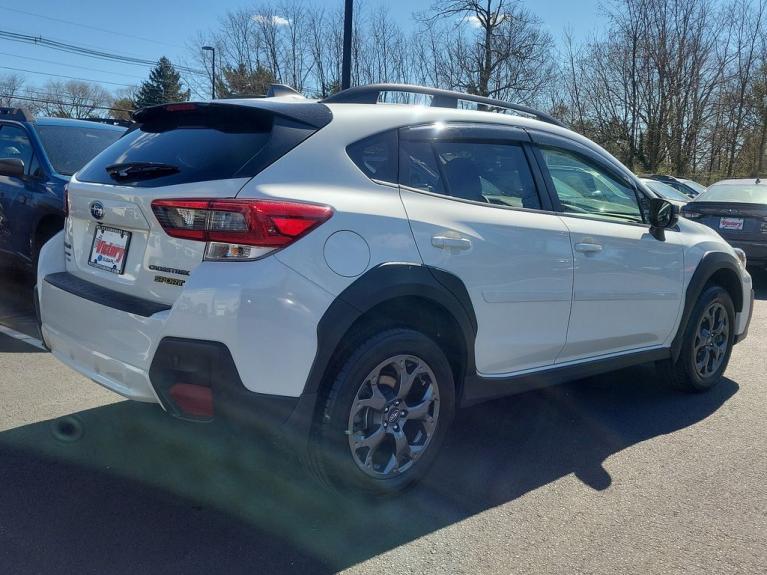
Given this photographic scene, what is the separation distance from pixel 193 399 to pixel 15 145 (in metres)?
5.18

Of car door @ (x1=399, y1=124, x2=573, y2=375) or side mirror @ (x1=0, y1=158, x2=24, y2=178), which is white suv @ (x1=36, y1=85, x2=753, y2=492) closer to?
car door @ (x1=399, y1=124, x2=573, y2=375)

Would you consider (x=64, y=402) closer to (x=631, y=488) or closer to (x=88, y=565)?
(x=88, y=565)

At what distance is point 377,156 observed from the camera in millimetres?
3176

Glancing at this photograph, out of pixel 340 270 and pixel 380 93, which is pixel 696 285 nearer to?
pixel 380 93

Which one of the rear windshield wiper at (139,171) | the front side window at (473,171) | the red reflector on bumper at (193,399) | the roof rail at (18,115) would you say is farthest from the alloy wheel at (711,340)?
the roof rail at (18,115)

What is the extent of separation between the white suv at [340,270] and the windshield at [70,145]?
3193 millimetres

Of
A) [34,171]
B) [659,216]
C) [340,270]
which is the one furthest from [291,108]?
[34,171]

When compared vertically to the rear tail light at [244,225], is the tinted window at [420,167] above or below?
above

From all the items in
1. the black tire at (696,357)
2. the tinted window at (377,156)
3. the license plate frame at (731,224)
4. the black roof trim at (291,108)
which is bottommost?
the black tire at (696,357)

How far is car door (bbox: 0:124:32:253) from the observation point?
249 inches

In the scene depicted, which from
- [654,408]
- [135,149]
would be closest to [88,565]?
[135,149]

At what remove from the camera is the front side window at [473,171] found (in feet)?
10.9

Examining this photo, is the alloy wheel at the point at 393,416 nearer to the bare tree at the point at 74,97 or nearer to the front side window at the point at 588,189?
the front side window at the point at 588,189

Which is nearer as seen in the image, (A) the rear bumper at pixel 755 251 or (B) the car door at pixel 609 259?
(B) the car door at pixel 609 259
